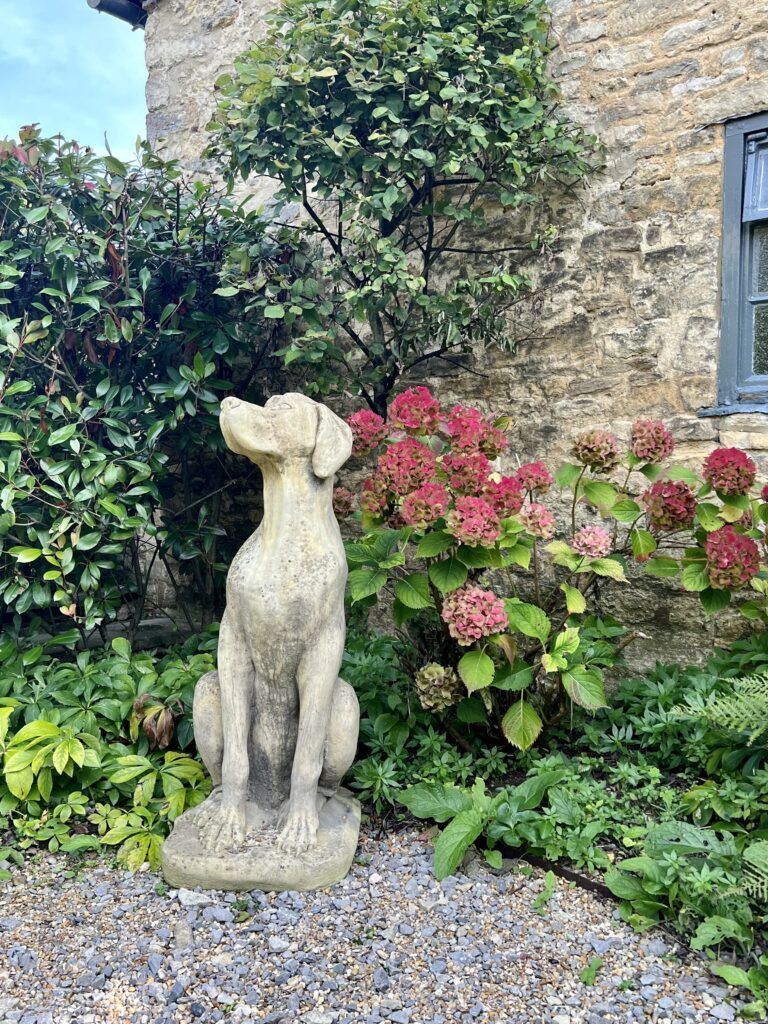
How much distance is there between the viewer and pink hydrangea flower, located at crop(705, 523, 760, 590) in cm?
288

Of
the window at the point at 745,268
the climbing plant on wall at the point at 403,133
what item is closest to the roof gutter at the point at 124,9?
the climbing plant on wall at the point at 403,133

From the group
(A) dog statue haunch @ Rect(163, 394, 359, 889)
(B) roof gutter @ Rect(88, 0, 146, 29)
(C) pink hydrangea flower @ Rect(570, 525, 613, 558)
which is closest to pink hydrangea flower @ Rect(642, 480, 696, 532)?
(C) pink hydrangea flower @ Rect(570, 525, 613, 558)

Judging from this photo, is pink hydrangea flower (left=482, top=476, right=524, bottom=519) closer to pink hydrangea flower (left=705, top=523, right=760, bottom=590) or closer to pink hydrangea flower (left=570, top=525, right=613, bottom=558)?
pink hydrangea flower (left=570, top=525, right=613, bottom=558)

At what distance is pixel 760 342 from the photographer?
146 inches

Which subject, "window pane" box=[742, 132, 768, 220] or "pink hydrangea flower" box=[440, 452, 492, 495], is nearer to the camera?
"pink hydrangea flower" box=[440, 452, 492, 495]

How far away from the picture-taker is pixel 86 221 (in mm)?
4102

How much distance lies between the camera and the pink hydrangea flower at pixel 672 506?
313cm

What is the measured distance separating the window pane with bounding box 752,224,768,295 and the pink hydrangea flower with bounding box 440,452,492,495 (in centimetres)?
193

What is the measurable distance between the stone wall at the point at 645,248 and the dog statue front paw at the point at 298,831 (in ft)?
7.06

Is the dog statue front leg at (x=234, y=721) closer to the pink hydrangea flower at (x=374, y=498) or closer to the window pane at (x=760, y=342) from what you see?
the pink hydrangea flower at (x=374, y=498)

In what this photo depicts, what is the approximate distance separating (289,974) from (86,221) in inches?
147

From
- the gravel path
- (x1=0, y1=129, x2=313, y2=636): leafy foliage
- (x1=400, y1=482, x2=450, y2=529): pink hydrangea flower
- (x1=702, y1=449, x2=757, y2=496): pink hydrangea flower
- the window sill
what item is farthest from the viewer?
(x1=0, y1=129, x2=313, y2=636): leafy foliage

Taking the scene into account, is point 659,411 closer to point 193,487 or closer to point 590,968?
point 590,968

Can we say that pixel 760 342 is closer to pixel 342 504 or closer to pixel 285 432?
pixel 342 504
